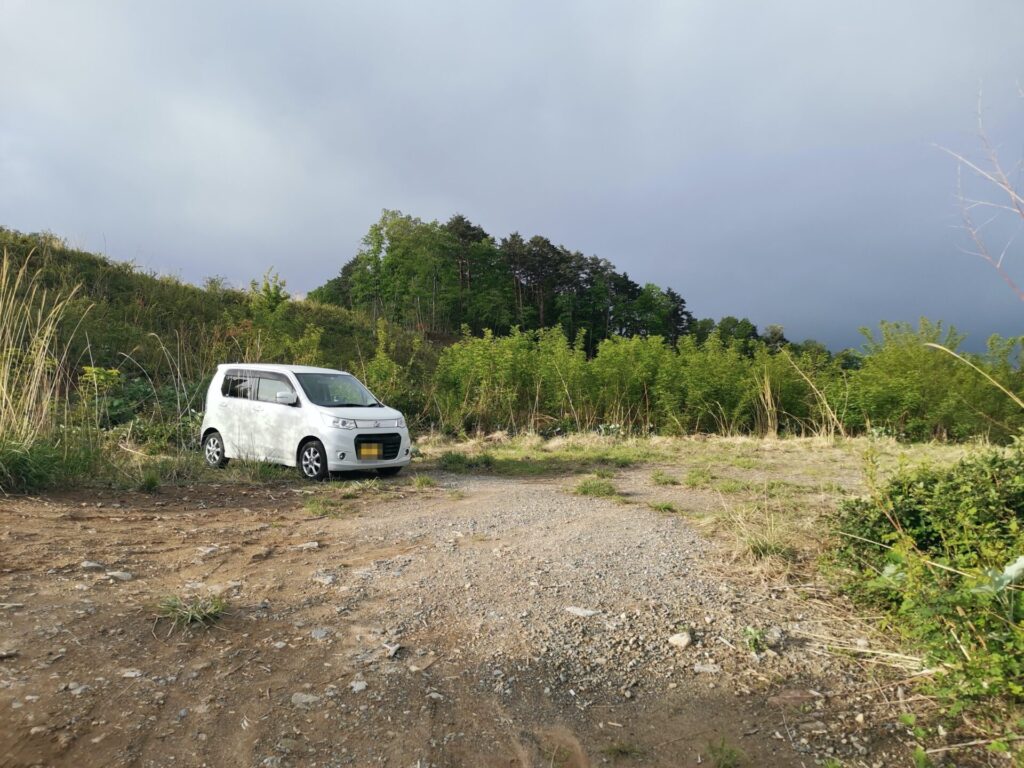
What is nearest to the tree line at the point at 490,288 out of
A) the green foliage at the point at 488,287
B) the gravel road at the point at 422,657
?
the green foliage at the point at 488,287

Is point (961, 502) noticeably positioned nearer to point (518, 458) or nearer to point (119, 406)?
point (518, 458)

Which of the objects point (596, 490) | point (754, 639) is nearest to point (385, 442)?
point (596, 490)

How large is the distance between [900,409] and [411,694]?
14265 millimetres

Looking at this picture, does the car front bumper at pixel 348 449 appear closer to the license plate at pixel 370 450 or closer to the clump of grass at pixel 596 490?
the license plate at pixel 370 450

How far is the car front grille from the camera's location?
8812mm

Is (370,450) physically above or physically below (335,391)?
below

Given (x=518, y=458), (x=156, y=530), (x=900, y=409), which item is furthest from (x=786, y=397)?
(x=156, y=530)

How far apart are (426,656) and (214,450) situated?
7.86 metres

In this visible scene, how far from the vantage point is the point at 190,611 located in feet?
11.3

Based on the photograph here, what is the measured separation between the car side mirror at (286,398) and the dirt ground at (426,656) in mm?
3874

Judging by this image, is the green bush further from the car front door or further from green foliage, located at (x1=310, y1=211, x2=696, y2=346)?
green foliage, located at (x1=310, y1=211, x2=696, y2=346)

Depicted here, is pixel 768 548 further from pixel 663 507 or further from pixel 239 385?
pixel 239 385

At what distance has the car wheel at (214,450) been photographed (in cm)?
967

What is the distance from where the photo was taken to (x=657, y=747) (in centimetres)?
252
